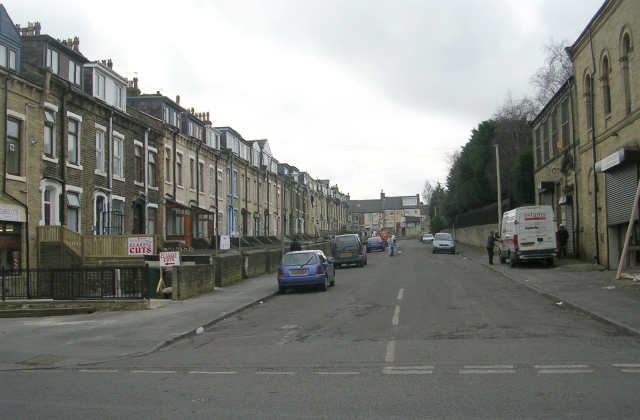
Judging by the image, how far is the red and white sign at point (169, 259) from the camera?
19.1 m

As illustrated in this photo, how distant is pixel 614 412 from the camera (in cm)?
616

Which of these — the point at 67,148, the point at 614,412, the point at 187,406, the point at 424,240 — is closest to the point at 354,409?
the point at 187,406

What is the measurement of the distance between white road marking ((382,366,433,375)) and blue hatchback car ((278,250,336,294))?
12.4m

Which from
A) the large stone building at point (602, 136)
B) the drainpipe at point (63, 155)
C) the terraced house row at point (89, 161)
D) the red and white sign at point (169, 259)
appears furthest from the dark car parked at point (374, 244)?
the red and white sign at point (169, 259)

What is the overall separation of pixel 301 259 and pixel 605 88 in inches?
517

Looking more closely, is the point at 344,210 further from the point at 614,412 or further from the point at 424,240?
the point at 614,412

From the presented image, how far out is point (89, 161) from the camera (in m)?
26.2

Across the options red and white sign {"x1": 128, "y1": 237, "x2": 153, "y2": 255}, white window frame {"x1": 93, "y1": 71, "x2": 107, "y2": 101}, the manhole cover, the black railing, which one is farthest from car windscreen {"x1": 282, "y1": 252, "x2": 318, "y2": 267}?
white window frame {"x1": 93, "y1": 71, "x2": 107, "y2": 101}

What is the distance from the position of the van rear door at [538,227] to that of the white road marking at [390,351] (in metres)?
17.3

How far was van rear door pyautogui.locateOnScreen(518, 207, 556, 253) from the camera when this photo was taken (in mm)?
26031

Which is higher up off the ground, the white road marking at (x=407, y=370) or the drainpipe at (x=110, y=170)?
the drainpipe at (x=110, y=170)

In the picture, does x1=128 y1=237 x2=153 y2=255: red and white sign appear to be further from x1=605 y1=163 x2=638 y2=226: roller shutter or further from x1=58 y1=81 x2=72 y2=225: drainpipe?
x1=605 y1=163 x2=638 y2=226: roller shutter

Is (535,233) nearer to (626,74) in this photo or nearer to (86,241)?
(626,74)

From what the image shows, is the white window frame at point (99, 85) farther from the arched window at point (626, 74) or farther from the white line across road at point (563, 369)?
the white line across road at point (563, 369)
